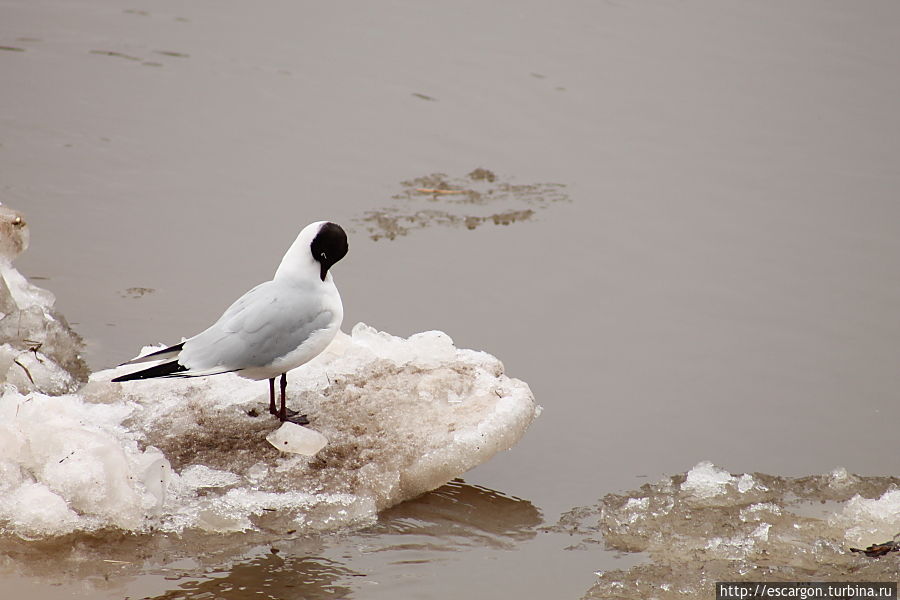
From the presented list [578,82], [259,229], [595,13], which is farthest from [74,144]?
[595,13]

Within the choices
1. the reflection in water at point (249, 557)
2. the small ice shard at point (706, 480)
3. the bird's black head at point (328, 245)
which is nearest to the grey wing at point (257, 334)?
the bird's black head at point (328, 245)

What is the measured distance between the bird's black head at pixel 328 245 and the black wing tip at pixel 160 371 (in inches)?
26.5

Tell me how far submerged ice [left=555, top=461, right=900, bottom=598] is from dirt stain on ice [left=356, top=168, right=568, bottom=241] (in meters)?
2.68

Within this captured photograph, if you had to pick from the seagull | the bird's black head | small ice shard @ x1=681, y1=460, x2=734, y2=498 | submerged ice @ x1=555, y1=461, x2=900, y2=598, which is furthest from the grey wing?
small ice shard @ x1=681, y1=460, x2=734, y2=498

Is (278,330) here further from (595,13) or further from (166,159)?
(595,13)

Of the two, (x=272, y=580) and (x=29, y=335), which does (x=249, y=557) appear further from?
(x=29, y=335)

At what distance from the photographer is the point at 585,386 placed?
16.9 feet

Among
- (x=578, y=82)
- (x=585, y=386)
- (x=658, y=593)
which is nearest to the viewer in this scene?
(x=658, y=593)

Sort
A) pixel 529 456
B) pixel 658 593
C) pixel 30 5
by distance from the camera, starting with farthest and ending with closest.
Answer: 1. pixel 30 5
2. pixel 529 456
3. pixel 658 593

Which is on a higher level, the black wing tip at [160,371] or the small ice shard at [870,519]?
the black wing tip at [160,371]

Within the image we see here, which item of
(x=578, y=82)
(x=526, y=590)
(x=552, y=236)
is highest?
(x=578, y=82)

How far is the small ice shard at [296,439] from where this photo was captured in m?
4.17

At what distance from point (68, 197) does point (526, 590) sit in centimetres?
419

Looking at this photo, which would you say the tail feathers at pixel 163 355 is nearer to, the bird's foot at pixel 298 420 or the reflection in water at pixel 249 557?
the bird's foot at pixel 298 420
